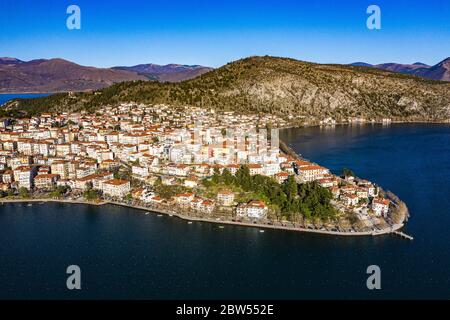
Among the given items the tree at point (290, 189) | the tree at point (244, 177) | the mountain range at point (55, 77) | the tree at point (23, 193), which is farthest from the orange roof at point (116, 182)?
the mountain range at point (55, 77)

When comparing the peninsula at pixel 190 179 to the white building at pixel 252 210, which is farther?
the white building at pixel 252 210

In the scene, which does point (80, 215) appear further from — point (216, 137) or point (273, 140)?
point (273, 140)

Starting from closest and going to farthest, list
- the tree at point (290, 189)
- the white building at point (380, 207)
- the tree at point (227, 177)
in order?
the white building at point (380, 207) → the tree at point (290, 189) → the tree at point (227, 177)

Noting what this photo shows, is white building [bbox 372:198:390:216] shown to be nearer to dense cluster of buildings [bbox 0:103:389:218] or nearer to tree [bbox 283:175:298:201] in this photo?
dense cluster of buildings [bbox 0:103:389:218]

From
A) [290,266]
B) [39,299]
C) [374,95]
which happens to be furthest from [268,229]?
[374,95]

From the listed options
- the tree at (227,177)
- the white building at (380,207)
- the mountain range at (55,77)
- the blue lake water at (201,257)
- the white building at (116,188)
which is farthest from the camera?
the mountain range at (55,77)

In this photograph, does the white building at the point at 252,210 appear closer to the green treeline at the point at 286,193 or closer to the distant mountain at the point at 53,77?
the green treeline at the point at 286,193

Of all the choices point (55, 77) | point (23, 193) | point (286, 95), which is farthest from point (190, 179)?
point (55, 77)

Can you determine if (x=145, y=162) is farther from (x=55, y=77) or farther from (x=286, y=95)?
(x=55, y=77)
